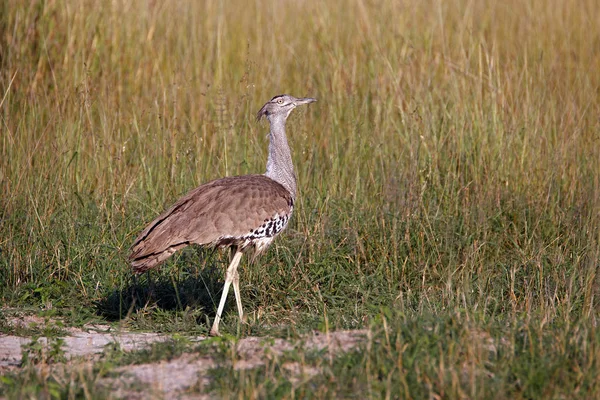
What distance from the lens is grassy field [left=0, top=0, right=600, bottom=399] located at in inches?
136

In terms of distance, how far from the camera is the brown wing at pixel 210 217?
428 cm

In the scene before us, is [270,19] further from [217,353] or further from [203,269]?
[217,353]

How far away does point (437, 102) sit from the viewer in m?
6.43

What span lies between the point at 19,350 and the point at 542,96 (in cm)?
417

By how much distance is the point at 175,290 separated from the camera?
189 inches

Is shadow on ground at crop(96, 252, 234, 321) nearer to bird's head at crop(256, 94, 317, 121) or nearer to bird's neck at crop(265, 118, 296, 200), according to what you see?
bird's neck at crop(265, 118, 296, 200)

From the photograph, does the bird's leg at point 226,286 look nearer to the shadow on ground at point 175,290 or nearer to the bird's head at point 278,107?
the shadow on ground at point 175,290

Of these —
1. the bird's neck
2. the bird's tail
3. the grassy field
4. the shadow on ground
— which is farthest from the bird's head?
the bird's tail

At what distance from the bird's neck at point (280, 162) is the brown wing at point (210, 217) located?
0.22 metres

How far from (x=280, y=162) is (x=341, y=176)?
1.24 m

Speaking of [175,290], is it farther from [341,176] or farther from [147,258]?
[341,176]

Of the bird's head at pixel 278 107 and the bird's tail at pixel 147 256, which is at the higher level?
the bird's head at pixel 278 107

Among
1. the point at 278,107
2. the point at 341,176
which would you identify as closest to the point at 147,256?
the point at 278,107

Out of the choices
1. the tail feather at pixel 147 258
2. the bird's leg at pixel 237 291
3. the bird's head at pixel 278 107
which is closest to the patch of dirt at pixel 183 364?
the tail feather at pixel 147 258
